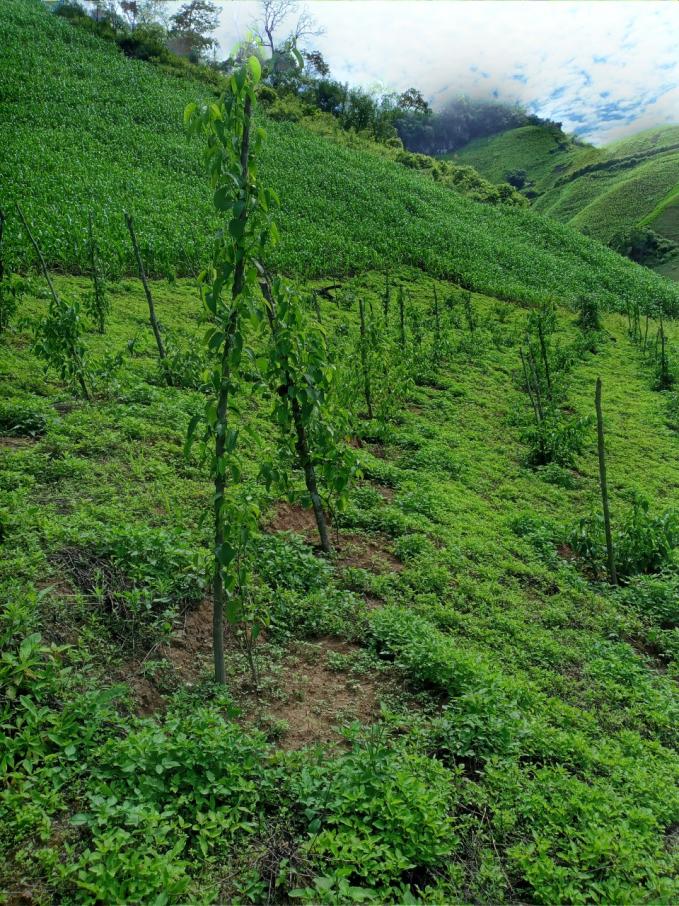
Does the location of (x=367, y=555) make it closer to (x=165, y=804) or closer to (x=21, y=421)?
(x=165, y=804)

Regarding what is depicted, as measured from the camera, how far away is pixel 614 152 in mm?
75125

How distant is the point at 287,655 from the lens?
3.62 metres

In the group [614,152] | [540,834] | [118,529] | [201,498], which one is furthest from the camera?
[614,152]

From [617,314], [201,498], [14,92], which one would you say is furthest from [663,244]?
[201,498]

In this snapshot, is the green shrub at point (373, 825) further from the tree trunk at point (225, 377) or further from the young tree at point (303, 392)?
the young tree at point (303, 392)

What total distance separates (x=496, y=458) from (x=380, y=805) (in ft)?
21.5

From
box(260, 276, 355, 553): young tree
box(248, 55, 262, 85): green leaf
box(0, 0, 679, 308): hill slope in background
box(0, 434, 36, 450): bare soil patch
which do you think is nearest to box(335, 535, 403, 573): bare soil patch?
box(260, 276, 355, 553): young tree

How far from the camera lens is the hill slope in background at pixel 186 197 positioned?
15680 millimetres

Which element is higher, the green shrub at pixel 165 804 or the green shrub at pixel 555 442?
the green shrub at pixel 555 442

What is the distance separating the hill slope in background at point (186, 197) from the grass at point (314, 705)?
27.2ft

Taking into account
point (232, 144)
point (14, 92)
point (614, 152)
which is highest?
point (614, 152)

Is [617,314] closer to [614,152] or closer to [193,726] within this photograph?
[193,726]

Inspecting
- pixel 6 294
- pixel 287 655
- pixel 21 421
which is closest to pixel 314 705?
pixel 287 655

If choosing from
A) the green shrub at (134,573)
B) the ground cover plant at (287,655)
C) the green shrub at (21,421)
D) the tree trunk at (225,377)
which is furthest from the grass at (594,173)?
the green shrub at (134,573)
